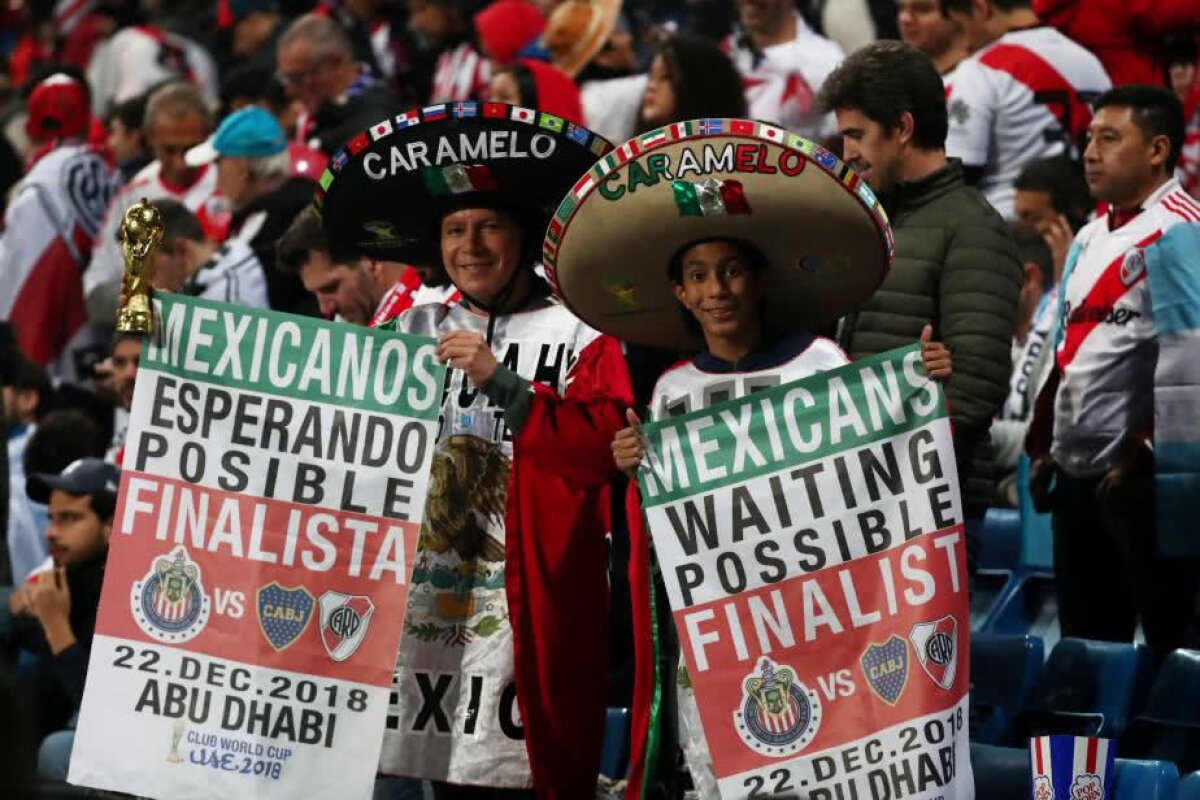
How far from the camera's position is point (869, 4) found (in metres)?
10.1

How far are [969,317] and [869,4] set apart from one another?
4920 mm

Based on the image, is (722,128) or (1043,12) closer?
(722,128)

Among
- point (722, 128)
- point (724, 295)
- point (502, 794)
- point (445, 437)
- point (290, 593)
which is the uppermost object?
point (722, 128)

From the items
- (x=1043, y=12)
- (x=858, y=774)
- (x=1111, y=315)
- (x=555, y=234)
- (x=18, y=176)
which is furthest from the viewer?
(x=18, y=176)

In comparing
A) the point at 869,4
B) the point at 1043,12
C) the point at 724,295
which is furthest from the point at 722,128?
the point at 869,4

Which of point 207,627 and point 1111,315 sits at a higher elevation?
point 1111,315

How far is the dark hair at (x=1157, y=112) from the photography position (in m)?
6.23

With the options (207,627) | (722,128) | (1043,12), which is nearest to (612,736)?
(207,627)

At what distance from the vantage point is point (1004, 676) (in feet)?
20.3

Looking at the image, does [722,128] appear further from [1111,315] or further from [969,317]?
[1111,315]

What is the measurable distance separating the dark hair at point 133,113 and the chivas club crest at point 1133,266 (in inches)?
265

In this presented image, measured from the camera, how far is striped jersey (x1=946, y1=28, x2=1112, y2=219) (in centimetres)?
789

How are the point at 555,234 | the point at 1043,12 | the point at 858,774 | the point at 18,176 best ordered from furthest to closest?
1. the point at 18,176
2. the point at 1043,12
3. the point at 555,234
4. the point at 858,774

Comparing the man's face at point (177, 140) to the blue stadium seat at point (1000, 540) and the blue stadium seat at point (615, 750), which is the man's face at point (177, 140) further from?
the blue stadium seat at point (615, 750)
